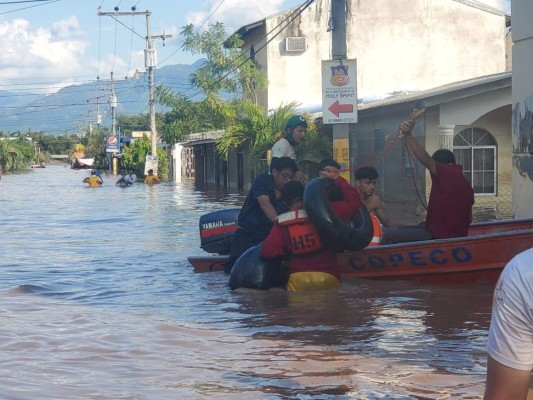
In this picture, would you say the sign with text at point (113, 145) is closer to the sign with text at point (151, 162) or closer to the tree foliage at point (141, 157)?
the tree foliage at point (141, 157)

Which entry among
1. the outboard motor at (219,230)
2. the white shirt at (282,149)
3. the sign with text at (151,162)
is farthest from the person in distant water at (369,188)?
the sign with text at (151,162)

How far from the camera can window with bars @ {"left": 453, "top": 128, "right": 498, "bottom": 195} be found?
24.1 metres

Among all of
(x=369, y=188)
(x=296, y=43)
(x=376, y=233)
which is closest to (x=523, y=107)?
(x=369, y=188)

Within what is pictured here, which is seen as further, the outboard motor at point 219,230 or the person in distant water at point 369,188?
the outboard motor at point 219,230

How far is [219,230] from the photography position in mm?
12500

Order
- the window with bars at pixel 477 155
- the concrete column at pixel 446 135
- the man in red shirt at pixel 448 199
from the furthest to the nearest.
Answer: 1. the window with bars at pixel 477 155
2. the concrete column at pixel 446 135
3. the man in red shirt at pixel 448 199

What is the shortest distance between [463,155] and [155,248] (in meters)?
9.89

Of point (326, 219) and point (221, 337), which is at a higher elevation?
point (326, 219)

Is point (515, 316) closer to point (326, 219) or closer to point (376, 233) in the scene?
point (326, 219)

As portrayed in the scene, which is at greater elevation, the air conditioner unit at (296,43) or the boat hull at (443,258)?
the air conditioner unit at (296,43)

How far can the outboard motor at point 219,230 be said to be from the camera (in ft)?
40.8

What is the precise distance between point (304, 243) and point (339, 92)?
3.98m

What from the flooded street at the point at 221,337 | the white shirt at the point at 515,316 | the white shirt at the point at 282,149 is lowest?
the flooded street at the point at 221,337

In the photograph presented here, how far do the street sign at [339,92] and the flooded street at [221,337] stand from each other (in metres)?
2.70
